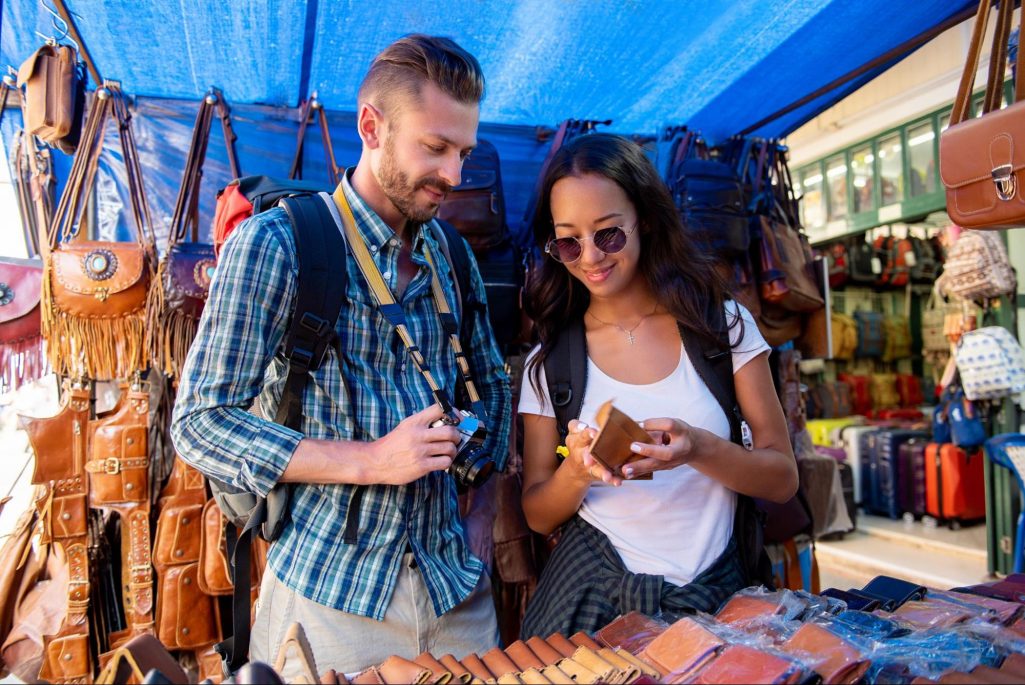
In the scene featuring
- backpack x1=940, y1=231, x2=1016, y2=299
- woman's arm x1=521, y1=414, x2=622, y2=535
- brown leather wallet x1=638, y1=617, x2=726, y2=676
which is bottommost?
brown leather wallet x1=638, y1=617, x2=726, y2=676

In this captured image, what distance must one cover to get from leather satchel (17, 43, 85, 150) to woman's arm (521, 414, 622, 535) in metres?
1.86

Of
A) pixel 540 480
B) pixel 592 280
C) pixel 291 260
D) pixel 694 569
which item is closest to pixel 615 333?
pixel 592 280

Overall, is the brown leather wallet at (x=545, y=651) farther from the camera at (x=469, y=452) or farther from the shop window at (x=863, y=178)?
the shop window at (x=863, y=178)

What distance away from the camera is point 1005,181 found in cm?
191

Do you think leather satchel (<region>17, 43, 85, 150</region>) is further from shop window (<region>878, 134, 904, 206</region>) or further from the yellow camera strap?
shop window (<region>878, 134, 904, 206</region>)

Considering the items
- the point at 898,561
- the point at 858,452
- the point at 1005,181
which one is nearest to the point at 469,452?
the point at 1005,181

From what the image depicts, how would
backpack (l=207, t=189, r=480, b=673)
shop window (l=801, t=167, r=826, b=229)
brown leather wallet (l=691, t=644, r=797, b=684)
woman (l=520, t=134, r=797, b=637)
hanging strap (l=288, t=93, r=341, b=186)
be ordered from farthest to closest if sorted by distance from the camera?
shop window (l=801, t=167, r=826, b=229) < hanging strap (l=288, t=93, r=341, b=186) < woman (l=520, t=134, r=797, b=637) < backpack (l=207, t=189, r=480, b=673) < brown leather wallet (l=691, t=644, r=797, b=684)

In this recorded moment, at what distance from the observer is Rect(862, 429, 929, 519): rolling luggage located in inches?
295

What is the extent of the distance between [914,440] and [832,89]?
5782 millimetres

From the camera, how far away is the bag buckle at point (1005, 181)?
1.89 metres

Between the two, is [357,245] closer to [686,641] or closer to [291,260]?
[291,260]

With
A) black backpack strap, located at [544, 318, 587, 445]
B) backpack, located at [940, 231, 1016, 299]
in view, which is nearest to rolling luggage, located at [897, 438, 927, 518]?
backpack, located at [940, 231, 1016, 299]

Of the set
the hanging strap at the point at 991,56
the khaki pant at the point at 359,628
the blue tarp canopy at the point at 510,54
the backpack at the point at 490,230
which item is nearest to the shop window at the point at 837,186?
the blue tarp canopy at the point at 510,54

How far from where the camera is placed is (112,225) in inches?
120
